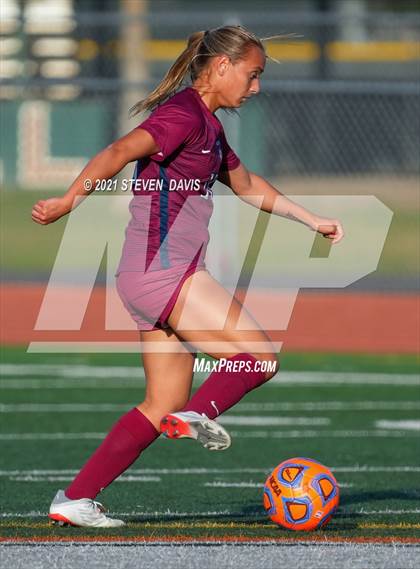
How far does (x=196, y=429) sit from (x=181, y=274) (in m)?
0.66

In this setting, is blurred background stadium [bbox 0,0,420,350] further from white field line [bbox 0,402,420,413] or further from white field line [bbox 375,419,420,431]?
white field line [bbox 375,419,420,431]

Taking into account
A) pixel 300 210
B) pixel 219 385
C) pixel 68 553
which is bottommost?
pixel 68 553

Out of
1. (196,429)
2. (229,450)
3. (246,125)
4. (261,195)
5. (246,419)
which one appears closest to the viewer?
(196,429)

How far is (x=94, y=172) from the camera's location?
208 inches

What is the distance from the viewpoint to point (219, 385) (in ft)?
18.8

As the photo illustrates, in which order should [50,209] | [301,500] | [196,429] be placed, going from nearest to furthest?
1. [50,209]
2. [196,429]
3. [301,500]

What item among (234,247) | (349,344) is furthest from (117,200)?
(349,344)

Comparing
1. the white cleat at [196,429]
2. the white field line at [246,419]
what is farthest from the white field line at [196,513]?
the white field line at [246,419]

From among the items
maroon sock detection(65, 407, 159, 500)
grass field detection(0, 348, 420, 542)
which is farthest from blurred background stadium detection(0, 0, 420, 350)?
maroon sock detection(65, 407, 159, 500)

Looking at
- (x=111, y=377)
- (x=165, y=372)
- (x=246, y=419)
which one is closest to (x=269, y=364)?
(x=165, y=372)

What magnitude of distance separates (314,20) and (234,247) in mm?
2346

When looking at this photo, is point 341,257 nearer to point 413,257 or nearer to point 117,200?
point 413,257

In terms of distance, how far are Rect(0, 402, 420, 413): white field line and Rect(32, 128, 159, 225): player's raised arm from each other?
4.74 meters

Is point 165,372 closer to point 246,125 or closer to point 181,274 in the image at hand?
point 181,274
